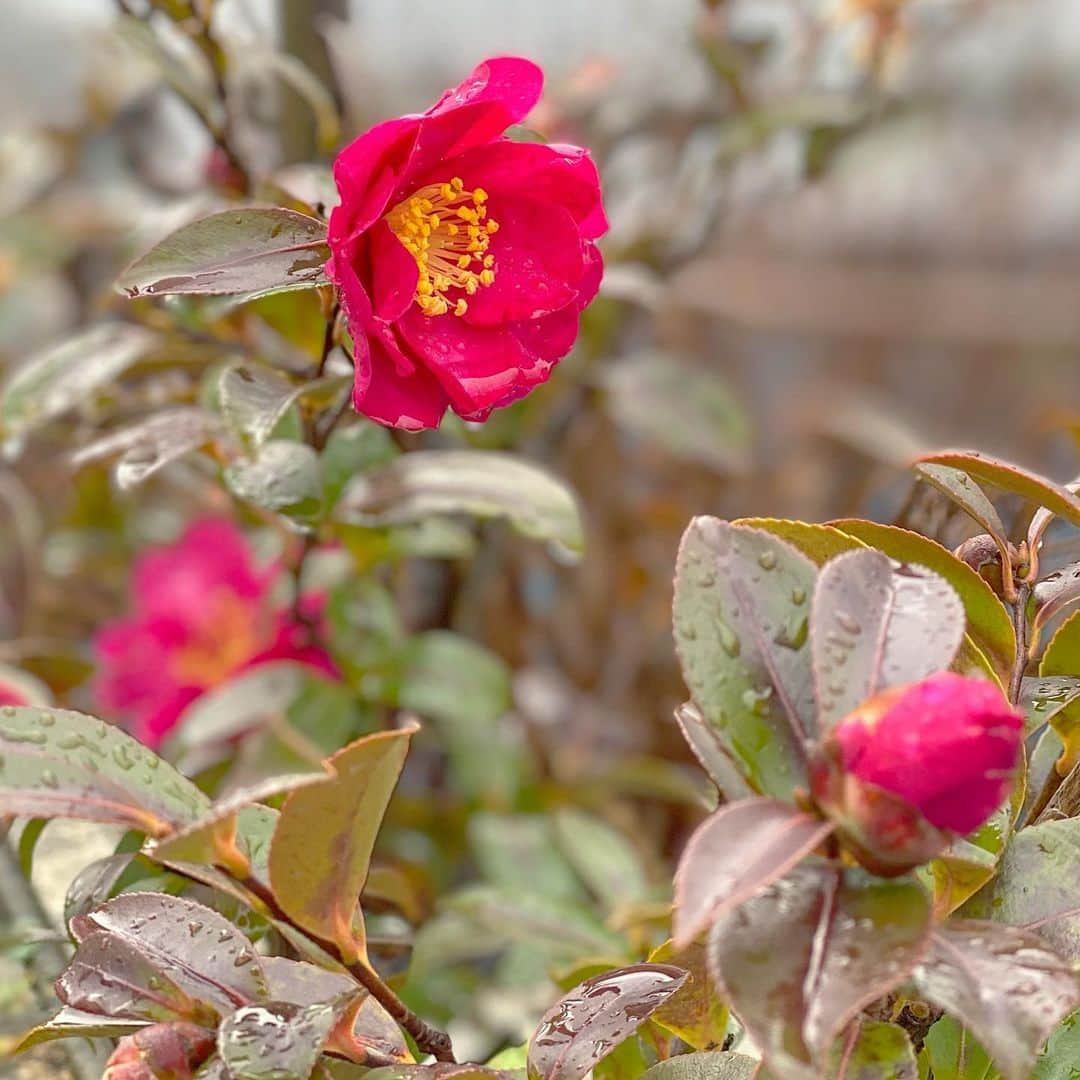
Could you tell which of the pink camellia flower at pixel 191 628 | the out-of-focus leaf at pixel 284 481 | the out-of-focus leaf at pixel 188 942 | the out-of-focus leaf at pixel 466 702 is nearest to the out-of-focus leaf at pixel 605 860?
the out-of-focus leaf at pixel 466 702

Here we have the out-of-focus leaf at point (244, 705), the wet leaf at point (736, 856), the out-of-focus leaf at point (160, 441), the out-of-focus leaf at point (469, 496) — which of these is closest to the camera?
the wet leaf at point (736, 856)

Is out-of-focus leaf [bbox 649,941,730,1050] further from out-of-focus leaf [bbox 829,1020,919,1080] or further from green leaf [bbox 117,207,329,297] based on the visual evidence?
green leaf [bbox 117,207,329,297]

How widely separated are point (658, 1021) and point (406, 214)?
0.92 feet

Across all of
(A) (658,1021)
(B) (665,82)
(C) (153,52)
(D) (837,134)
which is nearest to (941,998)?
(A) (658,1021)

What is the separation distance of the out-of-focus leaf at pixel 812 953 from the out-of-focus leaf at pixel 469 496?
0.34 metres

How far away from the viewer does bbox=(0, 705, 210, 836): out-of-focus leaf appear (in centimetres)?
29

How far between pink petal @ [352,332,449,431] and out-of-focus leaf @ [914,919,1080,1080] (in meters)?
0.21

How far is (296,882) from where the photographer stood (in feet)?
1.02

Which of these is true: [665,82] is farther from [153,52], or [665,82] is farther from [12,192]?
[153,52]

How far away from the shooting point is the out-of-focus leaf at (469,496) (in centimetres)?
60

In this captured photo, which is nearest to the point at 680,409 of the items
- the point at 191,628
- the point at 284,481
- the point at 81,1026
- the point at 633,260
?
the point at 633,260

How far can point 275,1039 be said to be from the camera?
0.95ft

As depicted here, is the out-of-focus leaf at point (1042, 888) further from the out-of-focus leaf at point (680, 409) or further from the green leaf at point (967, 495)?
the out-of-focus leaf at point (680, 409)

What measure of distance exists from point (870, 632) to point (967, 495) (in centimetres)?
11
